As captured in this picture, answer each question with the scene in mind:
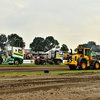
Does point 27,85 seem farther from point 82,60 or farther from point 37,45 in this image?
point 37,45

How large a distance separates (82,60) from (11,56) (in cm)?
1227

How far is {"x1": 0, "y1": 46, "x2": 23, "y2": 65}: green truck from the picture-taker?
1088 inches

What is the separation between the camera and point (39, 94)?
6.55m

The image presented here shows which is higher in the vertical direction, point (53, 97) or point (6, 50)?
point (6, 50)

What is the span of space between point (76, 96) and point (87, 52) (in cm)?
1456

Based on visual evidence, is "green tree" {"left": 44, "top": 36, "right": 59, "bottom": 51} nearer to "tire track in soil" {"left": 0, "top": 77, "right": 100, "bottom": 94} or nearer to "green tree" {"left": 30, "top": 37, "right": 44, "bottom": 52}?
"green tree" {"left": 30, "top": 37, "right": 44, "bottom": 52}

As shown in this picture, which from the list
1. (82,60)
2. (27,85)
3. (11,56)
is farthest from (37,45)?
(27,85)

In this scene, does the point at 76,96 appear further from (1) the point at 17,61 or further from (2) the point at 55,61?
(2) the point at 55,61

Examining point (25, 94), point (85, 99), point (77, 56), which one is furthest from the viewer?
point (77, 56)

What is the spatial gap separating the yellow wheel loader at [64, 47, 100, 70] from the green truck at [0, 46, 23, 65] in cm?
1104

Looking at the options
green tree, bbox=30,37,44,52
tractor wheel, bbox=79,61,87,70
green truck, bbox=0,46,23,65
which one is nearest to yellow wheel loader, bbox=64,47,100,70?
tractor wheel, bbox=79,61,87,70

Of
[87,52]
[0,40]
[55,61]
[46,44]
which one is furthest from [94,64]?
[46,44]

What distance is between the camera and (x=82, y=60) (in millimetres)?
20172

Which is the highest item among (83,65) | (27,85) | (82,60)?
(82,60)
